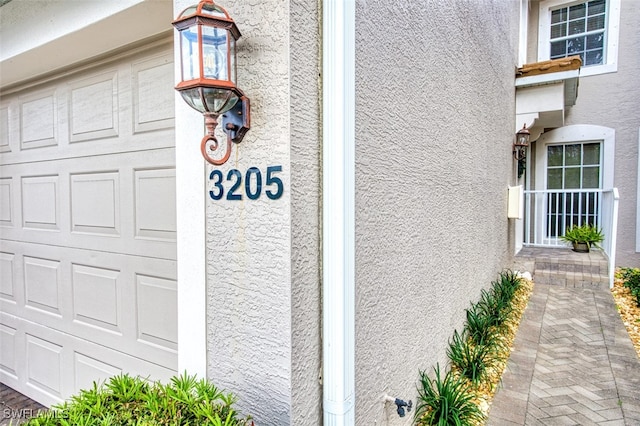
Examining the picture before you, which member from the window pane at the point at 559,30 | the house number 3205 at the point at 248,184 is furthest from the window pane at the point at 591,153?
the house number 3205 at the point at 248,184

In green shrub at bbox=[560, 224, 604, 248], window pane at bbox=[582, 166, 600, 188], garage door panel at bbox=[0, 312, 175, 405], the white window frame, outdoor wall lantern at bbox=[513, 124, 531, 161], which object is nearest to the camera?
garage door panel at bbox=[0, 312, 175, 405]

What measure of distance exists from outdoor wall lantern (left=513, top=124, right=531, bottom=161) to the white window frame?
8.58 ft

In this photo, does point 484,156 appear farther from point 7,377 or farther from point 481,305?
point 7,377

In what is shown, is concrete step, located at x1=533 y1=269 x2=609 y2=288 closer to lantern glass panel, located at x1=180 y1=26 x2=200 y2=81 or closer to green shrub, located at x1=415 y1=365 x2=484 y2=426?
green shrub, located at x1=415 y1=365 x2=484 y2=426

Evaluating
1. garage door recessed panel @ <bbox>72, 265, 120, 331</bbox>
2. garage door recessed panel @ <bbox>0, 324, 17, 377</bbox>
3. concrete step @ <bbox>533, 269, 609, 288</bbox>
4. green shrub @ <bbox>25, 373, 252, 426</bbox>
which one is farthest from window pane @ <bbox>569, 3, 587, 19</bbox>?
garage door recessed panel @ <bbox>0, 324, 17, 377</bbox>

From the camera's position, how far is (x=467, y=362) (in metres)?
3.34

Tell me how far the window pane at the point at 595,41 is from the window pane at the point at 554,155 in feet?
7.48

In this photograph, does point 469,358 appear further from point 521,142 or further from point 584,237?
point 584,237

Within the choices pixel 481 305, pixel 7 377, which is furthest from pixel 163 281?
pixel 481 305

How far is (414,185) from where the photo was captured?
2.58 m

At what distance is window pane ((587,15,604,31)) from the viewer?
809 cm

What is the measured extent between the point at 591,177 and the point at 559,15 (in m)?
3.95

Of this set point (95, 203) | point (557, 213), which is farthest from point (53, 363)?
point (557, 213)

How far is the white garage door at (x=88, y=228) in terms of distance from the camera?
2.34m
